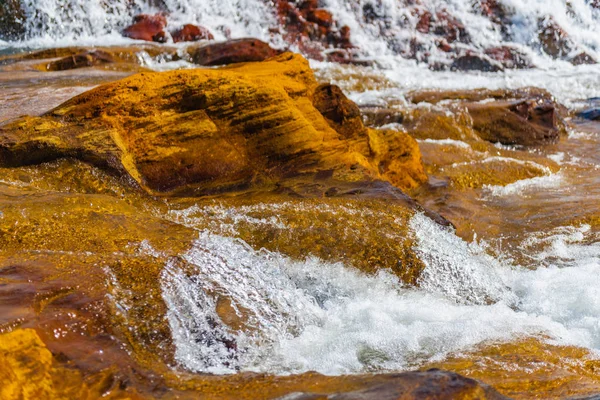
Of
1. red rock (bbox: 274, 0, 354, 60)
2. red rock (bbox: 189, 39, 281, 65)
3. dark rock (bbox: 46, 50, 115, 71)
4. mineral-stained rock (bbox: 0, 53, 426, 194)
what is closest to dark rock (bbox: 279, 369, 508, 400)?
mineral-stained rock (bbox: 0, 53, 426, 194)

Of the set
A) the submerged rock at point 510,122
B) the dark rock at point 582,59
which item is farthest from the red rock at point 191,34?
the dark rock at point 582,59

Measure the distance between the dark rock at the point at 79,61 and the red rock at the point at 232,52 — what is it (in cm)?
150

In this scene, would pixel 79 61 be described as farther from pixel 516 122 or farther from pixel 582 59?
pixel 582 59

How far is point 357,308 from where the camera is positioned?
3814mm

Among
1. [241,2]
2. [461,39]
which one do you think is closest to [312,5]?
[241,2]

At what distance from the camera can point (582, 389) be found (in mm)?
2947

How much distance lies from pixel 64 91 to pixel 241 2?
981 cm

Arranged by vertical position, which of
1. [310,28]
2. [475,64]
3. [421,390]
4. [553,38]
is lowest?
[475,64]

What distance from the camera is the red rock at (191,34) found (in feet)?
45.4

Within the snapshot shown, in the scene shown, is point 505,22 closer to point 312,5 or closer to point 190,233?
point 312,5

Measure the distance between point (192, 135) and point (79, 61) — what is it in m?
5.71

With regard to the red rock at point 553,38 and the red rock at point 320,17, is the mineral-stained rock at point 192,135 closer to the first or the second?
the red rock at point 320,17

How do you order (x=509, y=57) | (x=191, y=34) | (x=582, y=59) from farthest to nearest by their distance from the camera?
(x=582, y=59), (x=509, y=57), (x=191, y=34)

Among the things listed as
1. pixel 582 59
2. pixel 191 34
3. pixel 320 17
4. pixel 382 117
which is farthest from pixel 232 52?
pixel 582 59
